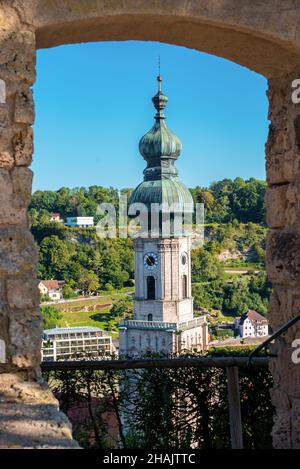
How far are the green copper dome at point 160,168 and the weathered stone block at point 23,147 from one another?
4179 centimetres

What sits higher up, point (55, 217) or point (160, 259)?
point (55, 217)

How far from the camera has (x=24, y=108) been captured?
7.65 ft

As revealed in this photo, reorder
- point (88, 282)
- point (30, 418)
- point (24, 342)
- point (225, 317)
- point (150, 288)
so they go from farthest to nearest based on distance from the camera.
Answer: point (88, 282), point (225, 317), point (150, 288), point (24, 342), point (30, 418)

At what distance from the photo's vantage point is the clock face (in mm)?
47750

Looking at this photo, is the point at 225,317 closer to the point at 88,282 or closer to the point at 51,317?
the point at 88,282

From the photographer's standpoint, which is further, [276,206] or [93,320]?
[93,320]

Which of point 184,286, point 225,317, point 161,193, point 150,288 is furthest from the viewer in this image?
point 225,317

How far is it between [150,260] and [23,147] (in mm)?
45850

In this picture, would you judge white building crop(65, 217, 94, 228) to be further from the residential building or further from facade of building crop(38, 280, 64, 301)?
facade of building crop(38, 280, 64, 301)

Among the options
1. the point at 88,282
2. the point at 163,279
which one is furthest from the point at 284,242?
the point at 88,282

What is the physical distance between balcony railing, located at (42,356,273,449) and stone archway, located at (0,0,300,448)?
61 cm

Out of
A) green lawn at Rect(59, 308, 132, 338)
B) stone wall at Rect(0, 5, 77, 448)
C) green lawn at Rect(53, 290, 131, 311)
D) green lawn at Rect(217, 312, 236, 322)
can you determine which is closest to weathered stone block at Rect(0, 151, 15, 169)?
stone wall at Rect(0, 5, 77, 448)

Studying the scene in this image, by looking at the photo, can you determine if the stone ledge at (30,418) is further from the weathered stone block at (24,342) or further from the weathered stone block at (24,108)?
the weathered stone block at (24,108)
